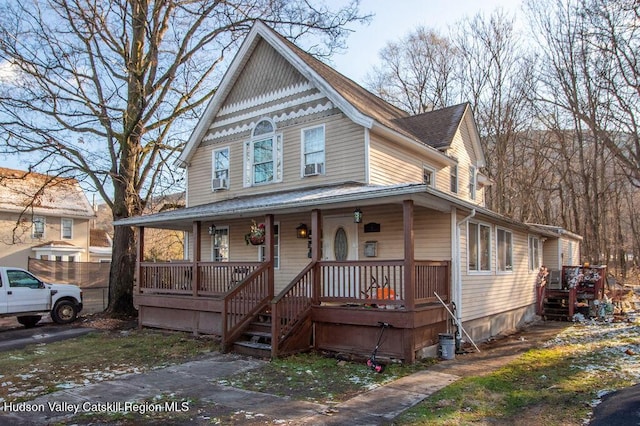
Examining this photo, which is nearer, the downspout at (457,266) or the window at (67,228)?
the downspout at (457,266)

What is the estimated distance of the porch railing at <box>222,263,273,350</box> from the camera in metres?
10.7

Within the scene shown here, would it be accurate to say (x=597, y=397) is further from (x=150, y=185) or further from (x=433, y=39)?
(x=433, y=39)

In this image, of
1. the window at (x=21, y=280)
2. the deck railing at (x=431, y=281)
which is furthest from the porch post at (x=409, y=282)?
the window at (x=21, y=280)

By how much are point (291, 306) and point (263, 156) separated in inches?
233

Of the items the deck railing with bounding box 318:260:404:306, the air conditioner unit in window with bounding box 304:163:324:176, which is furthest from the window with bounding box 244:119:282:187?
the deck railing with bounding box 318:260:404:306

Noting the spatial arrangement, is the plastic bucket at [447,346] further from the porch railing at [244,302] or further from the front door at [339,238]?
the porch railing at [244,302]

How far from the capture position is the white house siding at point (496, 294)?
37.9 feet

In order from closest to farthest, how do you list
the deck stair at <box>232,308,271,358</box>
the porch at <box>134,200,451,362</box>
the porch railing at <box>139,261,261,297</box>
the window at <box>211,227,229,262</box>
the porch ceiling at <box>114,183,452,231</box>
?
the porch ceiling at <box>114,183,452,231</box>, the porch at <box>134,200,451,362</box>, the deck stair at <box>232,308,271,358</box>, the porch railing at <box>139,261,261,297</box>, the window at <box>211,227,229,262</box>

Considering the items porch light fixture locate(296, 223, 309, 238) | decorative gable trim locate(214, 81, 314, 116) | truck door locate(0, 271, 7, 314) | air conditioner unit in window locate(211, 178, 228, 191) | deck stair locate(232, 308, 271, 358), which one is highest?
decorative gable trim locate(214, 81, 314, 116)

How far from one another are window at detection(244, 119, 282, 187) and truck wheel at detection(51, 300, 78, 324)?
23.3 ft

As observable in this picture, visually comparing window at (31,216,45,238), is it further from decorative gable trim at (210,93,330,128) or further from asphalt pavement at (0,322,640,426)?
asphalt pavement at (0,322,640,426)

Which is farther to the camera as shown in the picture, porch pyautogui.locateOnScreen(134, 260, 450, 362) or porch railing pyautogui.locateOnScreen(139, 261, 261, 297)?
porch railing pyautogui.locateOnScreen(139, 261, 261, 297)

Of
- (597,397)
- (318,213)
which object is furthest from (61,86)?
(597,397)

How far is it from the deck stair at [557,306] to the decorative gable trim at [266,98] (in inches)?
459
